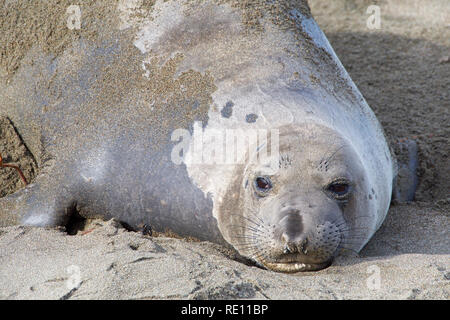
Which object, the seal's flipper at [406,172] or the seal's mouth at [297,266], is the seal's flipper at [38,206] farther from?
the seal's flipper at [406,172]

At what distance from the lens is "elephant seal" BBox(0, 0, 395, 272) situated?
301 cm

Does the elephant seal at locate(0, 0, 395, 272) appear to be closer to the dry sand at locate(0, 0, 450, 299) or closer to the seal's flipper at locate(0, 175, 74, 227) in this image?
the seal's flipper at locate(0, 175, 74, 227)

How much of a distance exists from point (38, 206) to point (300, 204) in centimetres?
153

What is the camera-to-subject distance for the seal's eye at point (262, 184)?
3.02m

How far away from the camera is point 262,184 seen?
3049 mm

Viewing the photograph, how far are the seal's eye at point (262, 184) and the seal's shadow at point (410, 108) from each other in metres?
0.67

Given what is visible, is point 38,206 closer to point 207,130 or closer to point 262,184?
point 207,130

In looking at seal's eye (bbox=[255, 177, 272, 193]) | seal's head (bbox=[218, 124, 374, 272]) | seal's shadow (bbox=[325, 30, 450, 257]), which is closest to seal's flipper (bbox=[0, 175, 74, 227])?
seal's head (bbox=[218, 124, 374, 272])

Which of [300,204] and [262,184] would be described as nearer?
[300,204]

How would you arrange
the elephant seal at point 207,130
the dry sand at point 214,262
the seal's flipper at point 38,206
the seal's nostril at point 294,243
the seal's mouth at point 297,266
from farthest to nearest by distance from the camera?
the seal's flipper at point 38,206, the elephant seal at point 207,130, the seal's mouth at point 297,266, the seal's nostril at point 294,243, the dry sand at point 214,262

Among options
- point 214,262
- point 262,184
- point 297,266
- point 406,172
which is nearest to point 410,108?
point 406,172

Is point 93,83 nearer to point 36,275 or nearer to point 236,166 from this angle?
point 236,166

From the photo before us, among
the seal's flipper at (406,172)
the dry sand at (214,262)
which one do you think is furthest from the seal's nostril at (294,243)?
the seal's flipper at (406,172)

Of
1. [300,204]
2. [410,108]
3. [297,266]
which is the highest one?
[410,108]
